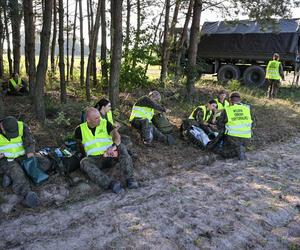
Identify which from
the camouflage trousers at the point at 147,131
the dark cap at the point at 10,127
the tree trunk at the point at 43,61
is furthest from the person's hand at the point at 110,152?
the tree trunk at the point at 43,61

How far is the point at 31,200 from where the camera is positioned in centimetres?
492

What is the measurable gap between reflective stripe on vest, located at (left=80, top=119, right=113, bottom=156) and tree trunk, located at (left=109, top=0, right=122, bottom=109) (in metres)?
2.55

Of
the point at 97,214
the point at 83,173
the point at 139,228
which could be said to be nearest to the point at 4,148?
the point at 83,173


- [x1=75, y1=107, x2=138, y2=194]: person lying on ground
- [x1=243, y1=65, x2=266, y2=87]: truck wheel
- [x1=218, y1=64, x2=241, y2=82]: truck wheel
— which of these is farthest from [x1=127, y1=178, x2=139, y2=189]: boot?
[x1=218, y1=64, x2=241, y2=82]: truck wheel

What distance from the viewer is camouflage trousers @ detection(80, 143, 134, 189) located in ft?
18.1

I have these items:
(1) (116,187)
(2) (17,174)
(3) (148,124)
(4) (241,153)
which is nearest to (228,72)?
(4) (241,153)

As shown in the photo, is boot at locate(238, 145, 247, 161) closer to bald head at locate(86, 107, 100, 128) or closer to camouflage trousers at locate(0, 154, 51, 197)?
bald head at locate(86, 107, 100, 128)

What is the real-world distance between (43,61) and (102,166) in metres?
2.74

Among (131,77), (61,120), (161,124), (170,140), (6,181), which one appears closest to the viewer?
(6,181)

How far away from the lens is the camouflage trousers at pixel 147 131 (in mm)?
7276

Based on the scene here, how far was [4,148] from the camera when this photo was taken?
5426mm

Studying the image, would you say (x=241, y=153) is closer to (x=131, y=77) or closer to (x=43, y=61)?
(x=43, y=61)

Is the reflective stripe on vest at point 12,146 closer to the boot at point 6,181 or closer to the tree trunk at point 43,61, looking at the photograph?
the boot at point 6,181

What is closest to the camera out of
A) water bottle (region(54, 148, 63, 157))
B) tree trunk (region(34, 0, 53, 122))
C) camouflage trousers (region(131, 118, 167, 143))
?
water bottle (region(54, 148, 63, 157))
